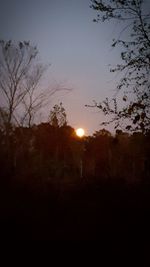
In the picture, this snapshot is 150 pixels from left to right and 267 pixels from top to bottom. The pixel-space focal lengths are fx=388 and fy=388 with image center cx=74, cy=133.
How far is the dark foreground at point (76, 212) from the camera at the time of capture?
10.3m

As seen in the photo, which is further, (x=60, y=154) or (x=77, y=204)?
(x=60, y=154)

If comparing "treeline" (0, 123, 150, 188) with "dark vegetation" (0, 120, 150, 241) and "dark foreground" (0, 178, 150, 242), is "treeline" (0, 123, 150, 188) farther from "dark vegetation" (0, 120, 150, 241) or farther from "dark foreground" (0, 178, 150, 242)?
"dark foreground" (0, 178, 150, 242)

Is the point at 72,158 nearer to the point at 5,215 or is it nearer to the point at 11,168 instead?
the point at 11,168

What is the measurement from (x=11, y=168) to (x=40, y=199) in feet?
9.67

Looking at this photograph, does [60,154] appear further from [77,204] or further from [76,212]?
[76,212]

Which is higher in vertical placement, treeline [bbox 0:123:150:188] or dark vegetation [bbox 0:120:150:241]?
treeline [bbox 0:123:150:188]

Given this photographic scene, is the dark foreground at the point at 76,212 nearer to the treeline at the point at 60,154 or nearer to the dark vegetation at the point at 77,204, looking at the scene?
the dark vegetation at the point at 77,204

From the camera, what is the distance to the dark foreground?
10305mm

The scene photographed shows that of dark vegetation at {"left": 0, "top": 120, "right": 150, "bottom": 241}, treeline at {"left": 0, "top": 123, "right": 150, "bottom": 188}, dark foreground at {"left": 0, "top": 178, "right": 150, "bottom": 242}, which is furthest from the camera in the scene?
treeline at {"left": 0, "top": 123, "right": 150, "bottom": 188}

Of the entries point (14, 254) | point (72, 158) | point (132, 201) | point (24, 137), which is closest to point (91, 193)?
point (132, 201)

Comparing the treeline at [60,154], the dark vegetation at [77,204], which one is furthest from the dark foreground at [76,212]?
the treeline at [60,154]

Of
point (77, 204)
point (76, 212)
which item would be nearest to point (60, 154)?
point (77, 204)

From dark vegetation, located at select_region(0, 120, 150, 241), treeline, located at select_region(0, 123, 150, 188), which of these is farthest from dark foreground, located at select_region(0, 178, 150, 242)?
treeline, located at select_region(0, 123, 150, 188)

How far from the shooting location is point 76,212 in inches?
466
